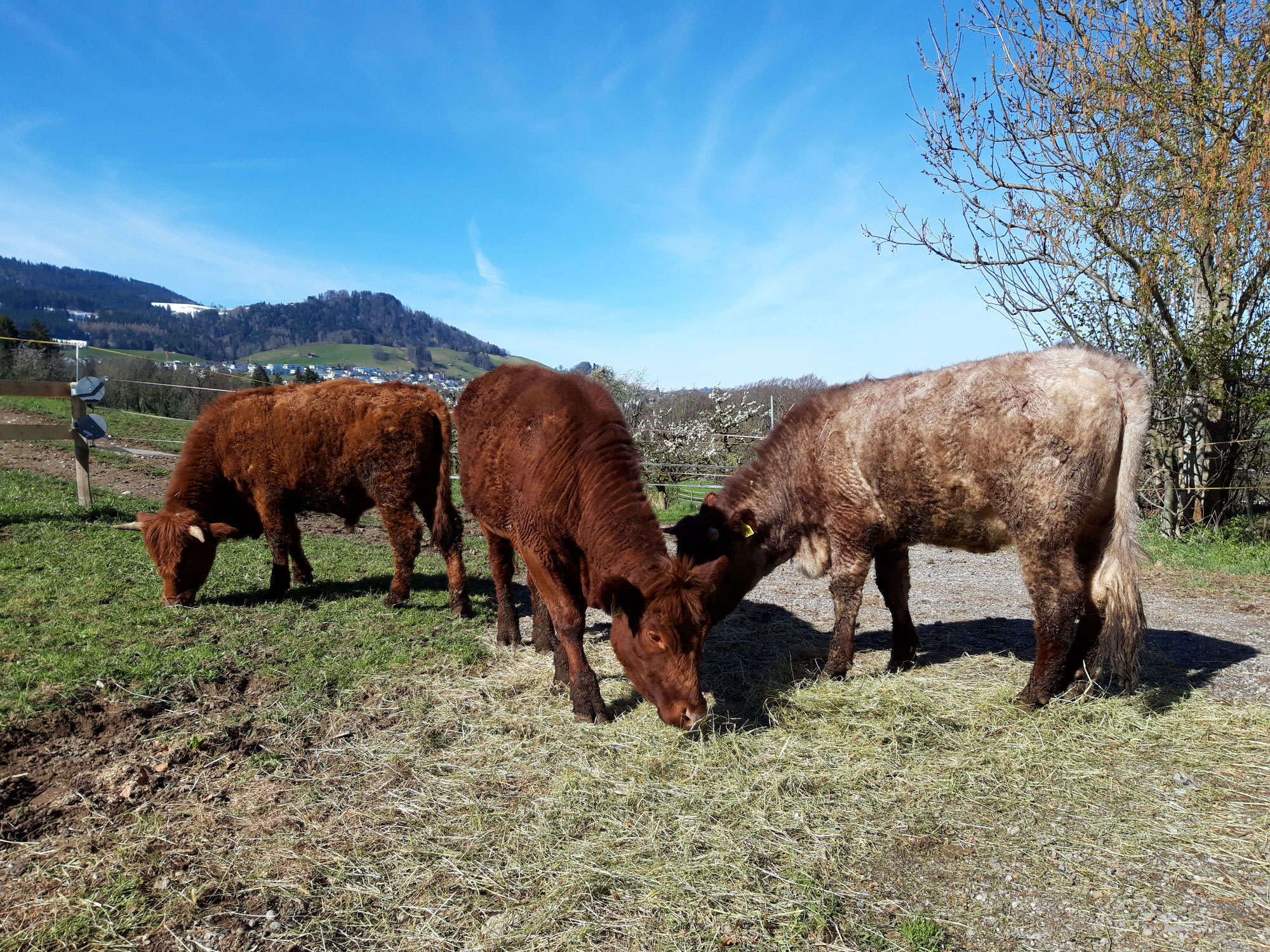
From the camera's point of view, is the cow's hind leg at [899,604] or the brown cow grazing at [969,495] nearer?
the brown cow grazing at [969,495]

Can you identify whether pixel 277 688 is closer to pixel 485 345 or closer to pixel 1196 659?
pixel 1196 659

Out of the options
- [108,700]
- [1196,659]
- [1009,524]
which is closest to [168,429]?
[108,700]

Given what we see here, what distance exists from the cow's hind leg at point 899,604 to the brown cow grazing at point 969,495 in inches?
0.5

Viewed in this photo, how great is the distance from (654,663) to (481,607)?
3494 millimetres

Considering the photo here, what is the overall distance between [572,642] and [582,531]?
753mm

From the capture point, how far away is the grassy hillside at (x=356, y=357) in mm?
62562

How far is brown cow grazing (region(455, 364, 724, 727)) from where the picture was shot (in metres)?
4.00

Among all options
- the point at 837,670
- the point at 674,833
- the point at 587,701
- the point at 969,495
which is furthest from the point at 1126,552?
the point at 587,701

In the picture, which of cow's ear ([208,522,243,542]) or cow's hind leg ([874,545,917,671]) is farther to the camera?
cow's ear ([208,522,243,542])

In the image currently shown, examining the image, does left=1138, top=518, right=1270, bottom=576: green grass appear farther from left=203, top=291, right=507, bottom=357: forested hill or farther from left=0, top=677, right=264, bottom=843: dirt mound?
left=203, top=291, right=507, bottom=357: forested hill

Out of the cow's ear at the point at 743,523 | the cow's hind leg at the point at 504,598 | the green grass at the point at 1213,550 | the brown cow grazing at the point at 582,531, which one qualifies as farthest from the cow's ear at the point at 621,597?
the green grass at the point at 1213,550

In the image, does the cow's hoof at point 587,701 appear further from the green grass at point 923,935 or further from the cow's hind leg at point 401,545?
the cow's hind leg at point 401,545

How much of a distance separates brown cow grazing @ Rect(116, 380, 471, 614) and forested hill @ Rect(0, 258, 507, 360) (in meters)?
73.4

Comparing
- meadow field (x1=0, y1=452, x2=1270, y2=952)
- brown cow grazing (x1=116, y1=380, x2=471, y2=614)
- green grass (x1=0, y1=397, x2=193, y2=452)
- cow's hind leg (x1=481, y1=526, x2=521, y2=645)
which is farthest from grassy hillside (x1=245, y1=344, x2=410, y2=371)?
meadow field (x1=0, y1=452, x2=1270, y2=952)
